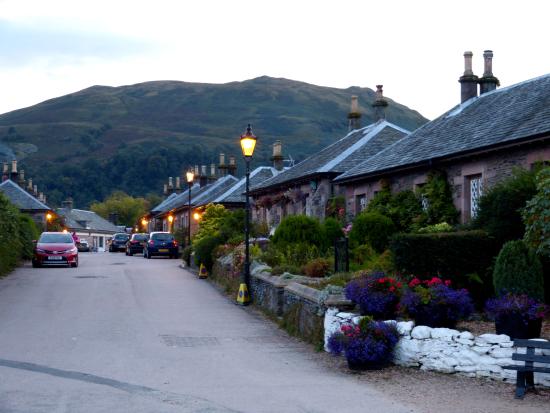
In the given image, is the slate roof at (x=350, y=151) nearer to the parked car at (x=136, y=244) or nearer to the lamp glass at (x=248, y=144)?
the lamp glass at (x=248, y=144)

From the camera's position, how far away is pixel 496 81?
26.1m

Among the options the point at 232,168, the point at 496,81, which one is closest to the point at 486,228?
the point at 496,81

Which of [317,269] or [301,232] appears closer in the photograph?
[317,269]

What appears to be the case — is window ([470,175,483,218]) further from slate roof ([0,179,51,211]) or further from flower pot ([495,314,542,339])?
slate roof ([0,179,51,211])

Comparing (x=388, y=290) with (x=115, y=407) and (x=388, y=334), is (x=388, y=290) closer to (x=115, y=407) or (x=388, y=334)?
(x=388, y=334)

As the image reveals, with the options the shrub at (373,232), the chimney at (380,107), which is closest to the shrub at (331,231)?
the shrub at (373,232)

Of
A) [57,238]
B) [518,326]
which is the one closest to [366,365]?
[518,326]

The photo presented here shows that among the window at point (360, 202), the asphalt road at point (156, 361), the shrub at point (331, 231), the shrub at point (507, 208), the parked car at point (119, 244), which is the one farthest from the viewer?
the parked car at point (119, 244)

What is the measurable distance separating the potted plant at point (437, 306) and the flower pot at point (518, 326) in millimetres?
816

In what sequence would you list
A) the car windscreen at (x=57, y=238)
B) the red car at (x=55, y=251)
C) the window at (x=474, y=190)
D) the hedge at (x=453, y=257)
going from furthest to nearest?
the car windscreen at (x=57, y=238)
the red car at (x=55, y=251)
the window at (x=474, y=190)
the hedge at (x=453, y=257)

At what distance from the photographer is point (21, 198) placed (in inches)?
2584

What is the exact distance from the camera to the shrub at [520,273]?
35.4 ft

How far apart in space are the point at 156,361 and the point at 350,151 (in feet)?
72.0

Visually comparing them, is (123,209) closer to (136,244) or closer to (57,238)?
(136,244)
